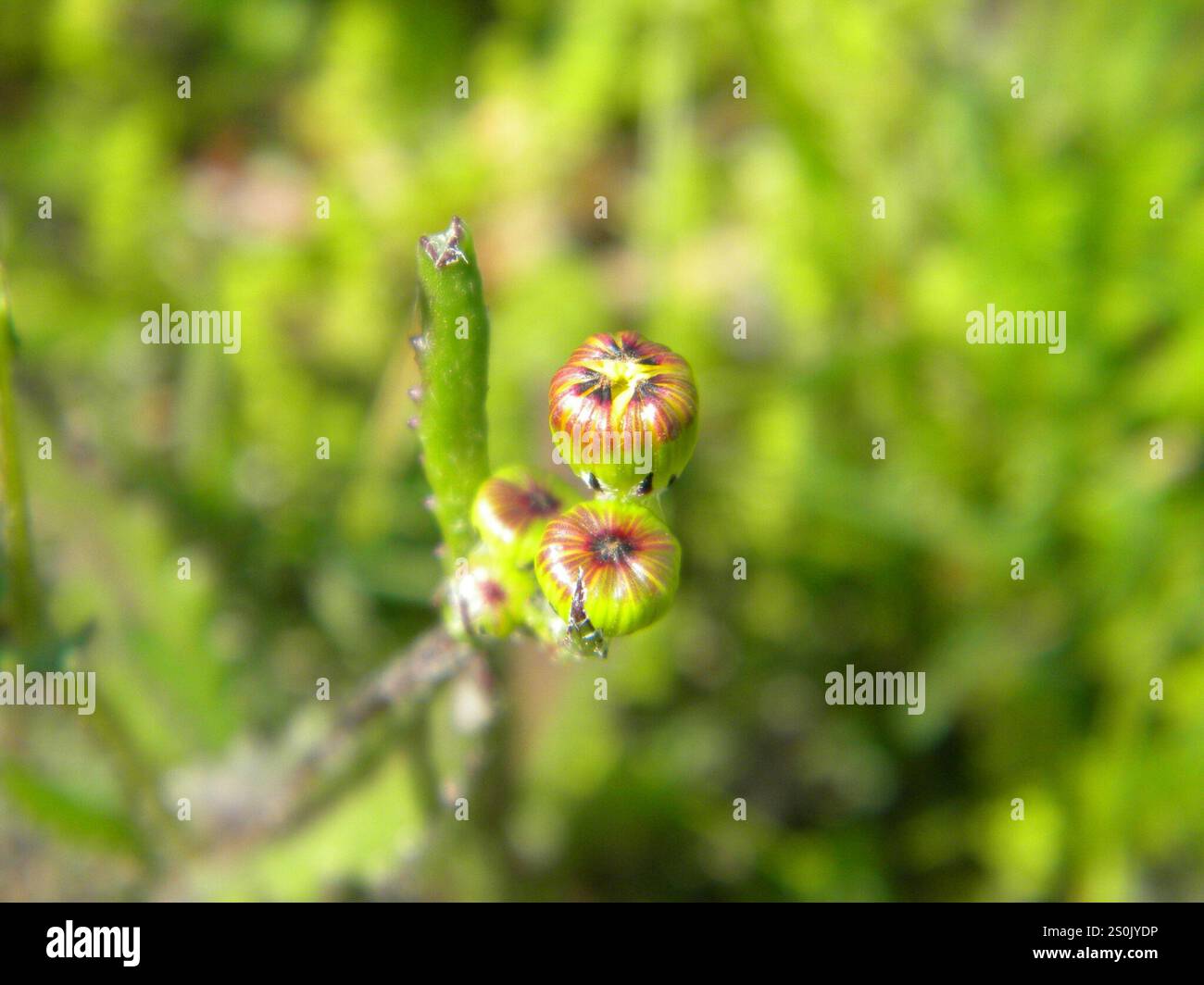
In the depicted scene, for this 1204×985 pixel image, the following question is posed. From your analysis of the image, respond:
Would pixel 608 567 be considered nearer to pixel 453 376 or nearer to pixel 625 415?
pixel 625 415

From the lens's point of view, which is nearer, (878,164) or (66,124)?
(878,164)

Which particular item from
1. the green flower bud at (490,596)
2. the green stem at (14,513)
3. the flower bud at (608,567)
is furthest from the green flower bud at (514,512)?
the green stem at (14,513)

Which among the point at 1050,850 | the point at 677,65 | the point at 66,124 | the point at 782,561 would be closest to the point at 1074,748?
the point at 1050,850

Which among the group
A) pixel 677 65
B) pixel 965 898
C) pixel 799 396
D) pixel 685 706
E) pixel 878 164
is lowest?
pixel 965 898

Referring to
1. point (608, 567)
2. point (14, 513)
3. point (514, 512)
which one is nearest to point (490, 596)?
point (514, 512)

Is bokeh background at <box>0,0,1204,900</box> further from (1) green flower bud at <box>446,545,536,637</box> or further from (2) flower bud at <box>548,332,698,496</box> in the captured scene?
(2) flower bud at <box>548,332,698,496</box>

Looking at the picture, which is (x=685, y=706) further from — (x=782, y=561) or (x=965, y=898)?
(x=965, y=898)
